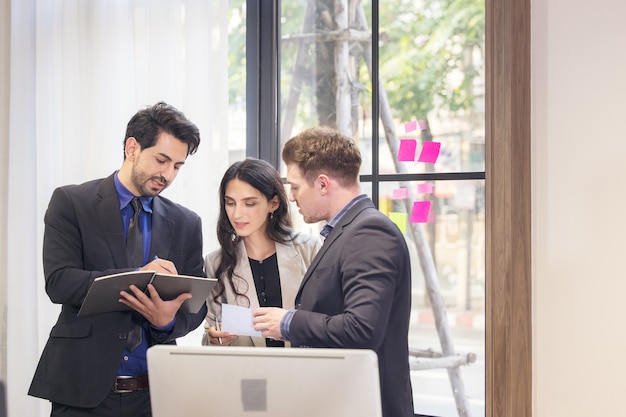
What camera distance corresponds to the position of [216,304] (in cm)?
236

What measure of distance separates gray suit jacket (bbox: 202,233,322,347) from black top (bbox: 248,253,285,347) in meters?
0.01

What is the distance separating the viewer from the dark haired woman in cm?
231

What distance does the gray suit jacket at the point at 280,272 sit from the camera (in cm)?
229

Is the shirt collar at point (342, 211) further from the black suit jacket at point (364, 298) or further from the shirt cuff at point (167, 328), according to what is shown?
the shirt cuff at point (167, 328)

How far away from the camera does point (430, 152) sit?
9.12ft

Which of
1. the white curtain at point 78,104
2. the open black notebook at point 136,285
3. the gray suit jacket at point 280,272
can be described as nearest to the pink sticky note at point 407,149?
the gray suit jacket at point 280,272

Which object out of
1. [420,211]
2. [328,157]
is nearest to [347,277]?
[328,157]

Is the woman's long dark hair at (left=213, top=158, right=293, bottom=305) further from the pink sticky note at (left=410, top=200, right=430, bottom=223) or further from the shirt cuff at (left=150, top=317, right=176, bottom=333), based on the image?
the pink sticky note at (left=410, top=200, right=430, bottom=223)

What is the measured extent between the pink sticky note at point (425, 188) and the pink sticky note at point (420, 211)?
0.13ft

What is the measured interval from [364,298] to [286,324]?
0.84ft

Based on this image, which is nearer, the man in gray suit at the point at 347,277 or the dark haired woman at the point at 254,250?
the man in gray suit at the point at 347,277

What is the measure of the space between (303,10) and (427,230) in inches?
44.1

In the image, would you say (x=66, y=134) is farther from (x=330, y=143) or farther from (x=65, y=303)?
(x=330, y=143)

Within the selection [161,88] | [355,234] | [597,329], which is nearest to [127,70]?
[161,88]
